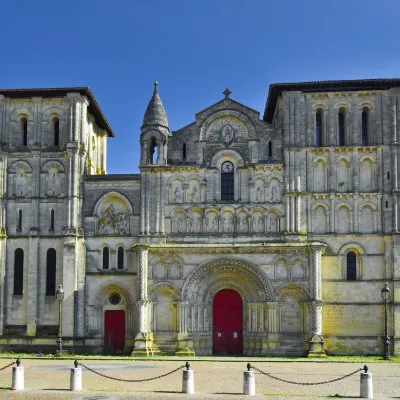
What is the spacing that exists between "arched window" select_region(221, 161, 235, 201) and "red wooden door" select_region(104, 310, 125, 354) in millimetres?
9625

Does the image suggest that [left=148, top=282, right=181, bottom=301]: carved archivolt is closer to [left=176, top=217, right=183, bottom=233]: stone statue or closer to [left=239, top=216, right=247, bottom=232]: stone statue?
[left=176, top=217, right=183, bottom=233]: stone statue

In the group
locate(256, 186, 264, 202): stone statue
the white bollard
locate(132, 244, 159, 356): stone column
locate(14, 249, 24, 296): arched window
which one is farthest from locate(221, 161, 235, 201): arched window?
A: the white bollard

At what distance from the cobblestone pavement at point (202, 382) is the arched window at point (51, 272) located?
8.22m

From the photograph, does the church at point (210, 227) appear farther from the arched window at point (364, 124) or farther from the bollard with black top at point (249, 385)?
the bollard with black top at point (249, 385)

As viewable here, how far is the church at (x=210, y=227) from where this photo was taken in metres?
44.5

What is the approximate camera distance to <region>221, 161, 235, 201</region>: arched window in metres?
46.7

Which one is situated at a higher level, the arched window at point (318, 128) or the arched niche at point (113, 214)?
the arched window at point (318, 128)

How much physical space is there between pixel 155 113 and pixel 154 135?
1.48m

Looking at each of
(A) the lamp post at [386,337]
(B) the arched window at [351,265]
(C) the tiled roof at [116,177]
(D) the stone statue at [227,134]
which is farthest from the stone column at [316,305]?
(C) the tiled roof at [116,177]

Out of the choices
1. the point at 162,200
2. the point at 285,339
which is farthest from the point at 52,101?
the point at 285,339

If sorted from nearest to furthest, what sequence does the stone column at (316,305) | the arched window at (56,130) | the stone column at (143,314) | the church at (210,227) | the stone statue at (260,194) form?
the stone column at (316,305)
the stone column at (143,314)
the church at (210,227)
the stone statue at (260,194)
the arched window at (56,130)

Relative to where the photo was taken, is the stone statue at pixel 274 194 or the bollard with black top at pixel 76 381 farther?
the stone statue at pixel 274 194

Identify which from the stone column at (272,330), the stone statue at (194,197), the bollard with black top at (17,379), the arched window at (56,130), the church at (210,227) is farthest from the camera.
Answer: the arched window at (56,130)

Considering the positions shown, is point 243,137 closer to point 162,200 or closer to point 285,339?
point 162,200
